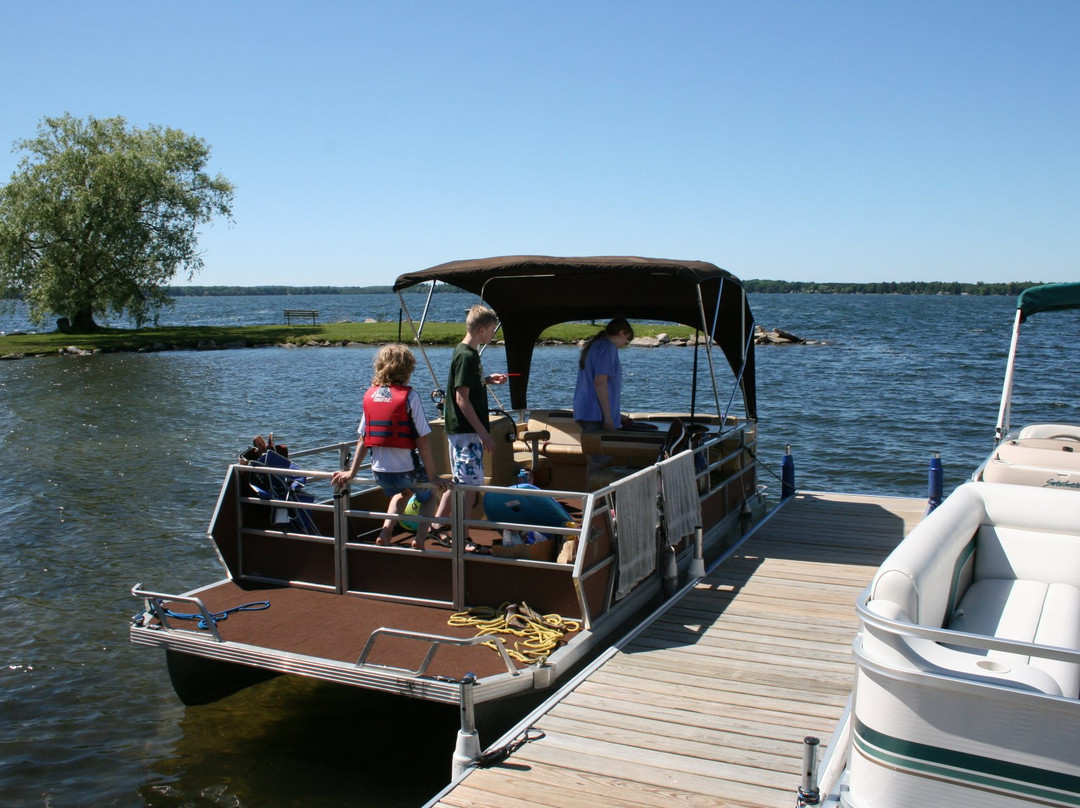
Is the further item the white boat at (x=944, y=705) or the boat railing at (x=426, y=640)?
the boat railing at (x=426, y=640)

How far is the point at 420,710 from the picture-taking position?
7.02m

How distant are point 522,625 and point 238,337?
48.6 metres

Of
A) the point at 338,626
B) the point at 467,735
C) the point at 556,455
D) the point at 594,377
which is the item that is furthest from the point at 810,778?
the point at 556,455

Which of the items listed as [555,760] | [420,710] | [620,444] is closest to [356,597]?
[420,710]

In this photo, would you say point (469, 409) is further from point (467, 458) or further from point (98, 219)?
point (98, 219)

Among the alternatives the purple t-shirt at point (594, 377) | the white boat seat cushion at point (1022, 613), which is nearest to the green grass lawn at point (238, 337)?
the purple t-shirt at point (594, 377)

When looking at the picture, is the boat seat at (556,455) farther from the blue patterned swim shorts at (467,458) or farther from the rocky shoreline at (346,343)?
the rocky shoreline at (346,343)

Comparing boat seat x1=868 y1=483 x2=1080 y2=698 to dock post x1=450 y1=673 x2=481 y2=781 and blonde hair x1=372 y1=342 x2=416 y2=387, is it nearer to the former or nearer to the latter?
dock post x1=450 y1=673 x2=481 y2=781

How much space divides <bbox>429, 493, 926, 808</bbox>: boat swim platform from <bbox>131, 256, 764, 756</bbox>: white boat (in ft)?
0.99

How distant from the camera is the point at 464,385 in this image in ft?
22.3

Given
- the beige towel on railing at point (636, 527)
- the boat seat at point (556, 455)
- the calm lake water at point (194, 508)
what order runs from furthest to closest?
the boat seat at point (556, 455), the beige towel on railing at point (636, 527), the calm lake water at point (194, 508)

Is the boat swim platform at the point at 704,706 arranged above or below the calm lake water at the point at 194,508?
above

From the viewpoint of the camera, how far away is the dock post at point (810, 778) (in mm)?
4078

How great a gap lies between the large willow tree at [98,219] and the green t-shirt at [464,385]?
138 ft
